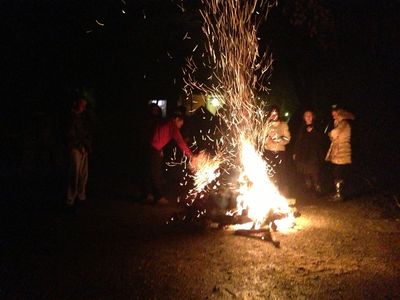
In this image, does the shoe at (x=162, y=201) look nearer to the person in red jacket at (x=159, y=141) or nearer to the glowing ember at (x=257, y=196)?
the person in red jacket at (x=159, y=141)

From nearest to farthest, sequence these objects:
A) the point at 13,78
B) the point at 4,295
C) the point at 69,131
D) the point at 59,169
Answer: the point at 4,295 < the point at 69,131 < the point at 59,169 < the point at 13,78

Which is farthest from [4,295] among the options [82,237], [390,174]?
[390,174]

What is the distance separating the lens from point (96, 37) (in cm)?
1720

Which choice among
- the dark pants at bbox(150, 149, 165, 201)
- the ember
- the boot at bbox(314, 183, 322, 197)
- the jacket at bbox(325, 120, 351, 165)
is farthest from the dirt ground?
the boot at bbox(314, 183, 322, 197)

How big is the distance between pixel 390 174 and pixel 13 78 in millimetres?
13712

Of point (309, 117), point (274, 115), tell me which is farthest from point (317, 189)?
point (274, 115)

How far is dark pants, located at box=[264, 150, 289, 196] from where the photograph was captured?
10.2m

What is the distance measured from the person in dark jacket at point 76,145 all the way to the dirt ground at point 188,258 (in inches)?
17.5

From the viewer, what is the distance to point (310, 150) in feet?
33.7

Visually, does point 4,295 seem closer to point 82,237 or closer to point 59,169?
point 82,237

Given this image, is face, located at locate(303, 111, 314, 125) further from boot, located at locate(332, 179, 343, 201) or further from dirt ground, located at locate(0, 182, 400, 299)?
dirt ground, located at locate(0, 182, 400, 299)

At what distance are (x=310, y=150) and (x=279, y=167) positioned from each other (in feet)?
2.43

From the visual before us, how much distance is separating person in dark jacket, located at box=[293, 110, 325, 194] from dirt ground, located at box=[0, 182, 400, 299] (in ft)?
5.78

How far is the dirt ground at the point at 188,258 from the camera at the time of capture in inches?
199
